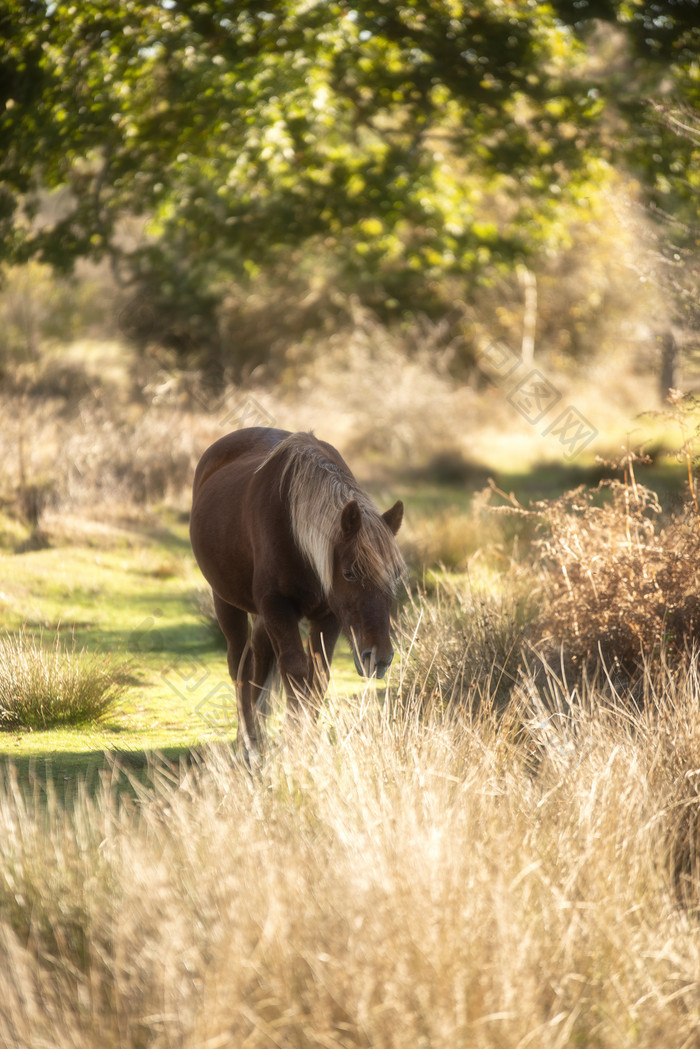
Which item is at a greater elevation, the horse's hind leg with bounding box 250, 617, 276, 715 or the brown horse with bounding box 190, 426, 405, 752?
Answer: the brown horse with bounding box 190, 426, 405, 752

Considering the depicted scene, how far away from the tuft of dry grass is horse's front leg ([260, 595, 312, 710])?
161 cm

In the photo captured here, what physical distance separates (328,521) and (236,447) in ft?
5.94

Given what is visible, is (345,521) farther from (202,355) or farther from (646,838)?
(202,355)

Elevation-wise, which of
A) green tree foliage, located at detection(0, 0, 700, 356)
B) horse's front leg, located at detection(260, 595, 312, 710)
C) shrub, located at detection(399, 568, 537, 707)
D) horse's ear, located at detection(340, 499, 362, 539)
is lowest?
shrub, located at detection(399, 568, 537, 707)

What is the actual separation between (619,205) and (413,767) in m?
4.63

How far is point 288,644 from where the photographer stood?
420cm

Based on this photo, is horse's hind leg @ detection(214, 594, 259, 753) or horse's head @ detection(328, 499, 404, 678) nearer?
horse's head @ detection(328, 499, 404, 678)

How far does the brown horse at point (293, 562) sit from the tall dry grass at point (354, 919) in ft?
2.81

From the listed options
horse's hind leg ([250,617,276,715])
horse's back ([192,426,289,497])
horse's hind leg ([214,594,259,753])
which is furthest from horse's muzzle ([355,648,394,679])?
horse's back ([192,426,289,497])

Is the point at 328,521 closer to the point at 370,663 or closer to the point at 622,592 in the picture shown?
the point at 370,663

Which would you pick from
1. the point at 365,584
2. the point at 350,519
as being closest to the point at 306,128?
the point at 350,519

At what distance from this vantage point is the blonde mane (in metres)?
3.76

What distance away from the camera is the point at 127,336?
18062 mm

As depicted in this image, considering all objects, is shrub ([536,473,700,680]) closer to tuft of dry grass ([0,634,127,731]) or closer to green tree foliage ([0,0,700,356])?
tuft of dry grass ([0,634,127,731])
